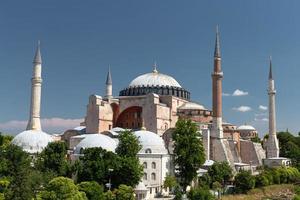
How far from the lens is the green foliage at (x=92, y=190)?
20.6 m

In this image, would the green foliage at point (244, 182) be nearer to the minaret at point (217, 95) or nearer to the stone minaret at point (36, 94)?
the minaret at point (217, 95)

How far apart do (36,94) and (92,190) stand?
597 inches

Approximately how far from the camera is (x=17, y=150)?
22.4 m

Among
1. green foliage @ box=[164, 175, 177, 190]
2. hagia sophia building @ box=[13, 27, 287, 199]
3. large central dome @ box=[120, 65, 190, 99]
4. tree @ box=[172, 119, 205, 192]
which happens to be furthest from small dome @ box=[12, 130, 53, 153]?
large central dome @ box=[120, 65, 190, 99]

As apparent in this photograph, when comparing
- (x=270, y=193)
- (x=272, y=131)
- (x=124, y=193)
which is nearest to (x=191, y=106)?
(x=272, y=131)

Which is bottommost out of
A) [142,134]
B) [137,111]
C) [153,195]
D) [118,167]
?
[153,195]

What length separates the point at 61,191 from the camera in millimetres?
18844

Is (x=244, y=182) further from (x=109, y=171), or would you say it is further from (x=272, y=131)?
(x=272, y=131)

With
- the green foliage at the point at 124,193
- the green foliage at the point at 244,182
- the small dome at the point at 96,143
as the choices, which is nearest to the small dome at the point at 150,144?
the small dome at the point at 96,143

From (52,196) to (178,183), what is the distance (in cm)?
1067

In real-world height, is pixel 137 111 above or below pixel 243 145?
above

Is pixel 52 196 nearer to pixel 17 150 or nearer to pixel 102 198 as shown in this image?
pixel 102 198

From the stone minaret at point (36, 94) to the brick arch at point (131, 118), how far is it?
23.5 ft

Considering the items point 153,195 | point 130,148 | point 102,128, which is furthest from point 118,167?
point 102,128
